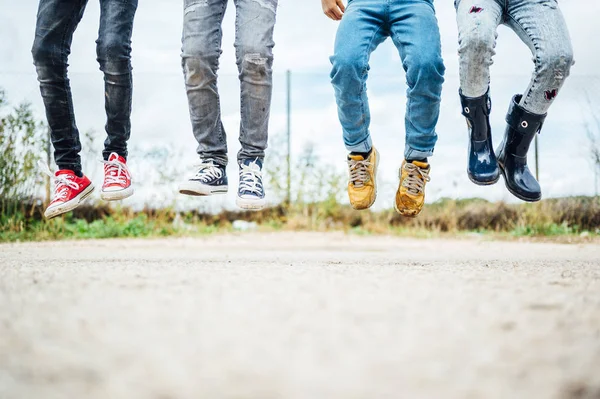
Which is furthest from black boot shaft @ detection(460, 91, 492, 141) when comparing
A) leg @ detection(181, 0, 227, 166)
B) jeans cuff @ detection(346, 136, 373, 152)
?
leg @ detection(181, 0, 227, 166)

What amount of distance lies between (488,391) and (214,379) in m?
0.31

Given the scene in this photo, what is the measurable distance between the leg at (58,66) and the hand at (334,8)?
120 centimetres

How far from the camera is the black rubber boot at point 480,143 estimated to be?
8.77 ft

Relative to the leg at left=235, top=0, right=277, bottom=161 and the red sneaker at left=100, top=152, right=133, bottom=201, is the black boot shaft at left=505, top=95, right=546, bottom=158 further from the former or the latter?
the red sneaker at left=100, top=152, right=133, bottom=201

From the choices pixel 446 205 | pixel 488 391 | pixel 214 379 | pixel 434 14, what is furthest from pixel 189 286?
pixel 446 205

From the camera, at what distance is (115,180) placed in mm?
2809

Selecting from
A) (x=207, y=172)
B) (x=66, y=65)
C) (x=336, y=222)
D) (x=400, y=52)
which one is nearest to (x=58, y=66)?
(x=66, y=65)

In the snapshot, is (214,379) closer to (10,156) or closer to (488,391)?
(488,391)

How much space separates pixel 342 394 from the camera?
2.07 ft

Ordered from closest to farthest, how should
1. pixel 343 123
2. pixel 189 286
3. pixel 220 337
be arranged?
pixel 220 337 < pixel 189 286 < pixel 343 123

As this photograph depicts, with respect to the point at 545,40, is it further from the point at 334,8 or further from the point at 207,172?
the point at 207,172

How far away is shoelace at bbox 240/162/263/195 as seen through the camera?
8.58ft

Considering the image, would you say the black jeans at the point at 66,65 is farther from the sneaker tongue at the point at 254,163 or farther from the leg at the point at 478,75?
the leg at the point at 478,75

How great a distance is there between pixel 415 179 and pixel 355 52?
657 mm
